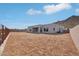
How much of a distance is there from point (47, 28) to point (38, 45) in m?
0.25

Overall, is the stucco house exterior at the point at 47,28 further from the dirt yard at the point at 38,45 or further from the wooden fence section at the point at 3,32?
the wooden fence section at the point at 3,32

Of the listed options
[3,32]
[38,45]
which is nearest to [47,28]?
[38,45]

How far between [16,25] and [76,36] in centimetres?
79

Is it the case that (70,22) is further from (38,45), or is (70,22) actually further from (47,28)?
(38,45)

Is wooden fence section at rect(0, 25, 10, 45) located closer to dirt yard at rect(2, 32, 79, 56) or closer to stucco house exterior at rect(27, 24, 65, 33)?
dirt yard at rect(2, 32, 79, 56)

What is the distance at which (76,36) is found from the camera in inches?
248

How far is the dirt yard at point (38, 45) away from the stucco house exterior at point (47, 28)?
0.17ft

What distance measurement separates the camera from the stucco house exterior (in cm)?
629

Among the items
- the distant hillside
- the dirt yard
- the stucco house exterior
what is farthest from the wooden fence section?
the distant hillside

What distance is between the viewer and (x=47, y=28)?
6305mm

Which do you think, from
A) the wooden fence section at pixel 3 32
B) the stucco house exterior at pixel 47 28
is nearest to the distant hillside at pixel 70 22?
the stucco house exterior at pixel 47 28

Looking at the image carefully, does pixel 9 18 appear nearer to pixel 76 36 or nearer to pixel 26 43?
pixel 26 43

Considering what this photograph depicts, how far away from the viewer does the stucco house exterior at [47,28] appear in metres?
6.29

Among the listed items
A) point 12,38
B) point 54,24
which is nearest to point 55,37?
point 54,24
